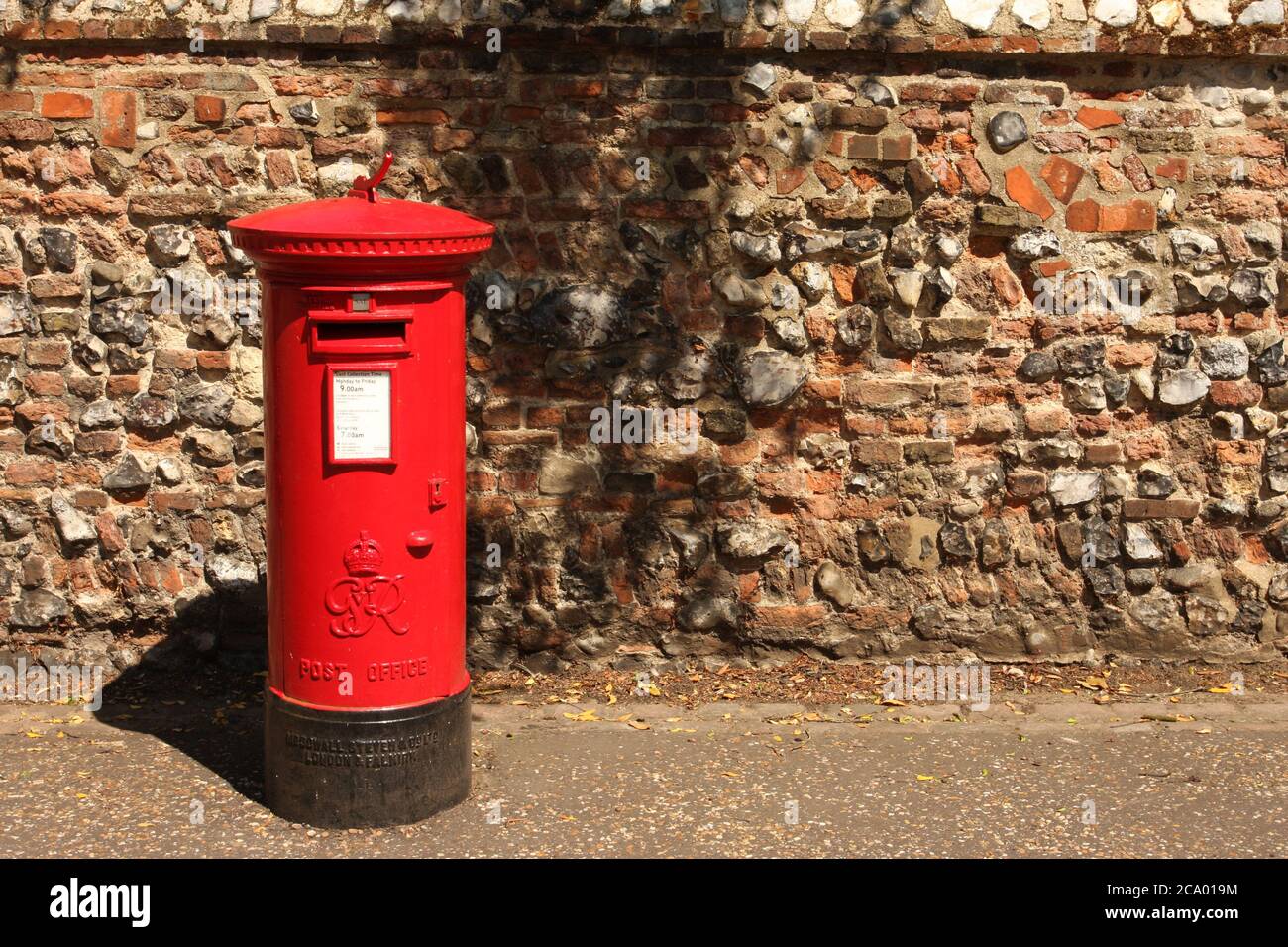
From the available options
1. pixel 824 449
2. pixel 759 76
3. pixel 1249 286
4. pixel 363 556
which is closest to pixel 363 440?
pixel 363 556

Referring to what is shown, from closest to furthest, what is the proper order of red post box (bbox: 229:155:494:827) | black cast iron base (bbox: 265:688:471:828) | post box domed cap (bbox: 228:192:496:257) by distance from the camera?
1. post box domed cap (bbox: 228:192:496:257)
2. red post box (bbox: 229:155:494:827)
3. black cast iron base (bbox: 265:688:471:828)

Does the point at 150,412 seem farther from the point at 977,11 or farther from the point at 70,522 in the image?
the point at 977,11

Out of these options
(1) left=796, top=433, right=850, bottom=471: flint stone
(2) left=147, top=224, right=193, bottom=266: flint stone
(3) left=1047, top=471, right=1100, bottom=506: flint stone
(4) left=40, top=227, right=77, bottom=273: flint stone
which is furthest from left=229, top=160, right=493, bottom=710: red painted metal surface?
(3) left=1047, top=471, right=1100, bottom=506: flint stone

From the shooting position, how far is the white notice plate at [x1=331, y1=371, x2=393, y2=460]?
16.4 ft

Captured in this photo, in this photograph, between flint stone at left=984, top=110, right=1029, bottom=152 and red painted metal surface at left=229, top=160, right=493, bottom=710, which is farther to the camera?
flint stone at left=984, top=110, right=1029, bottom=152

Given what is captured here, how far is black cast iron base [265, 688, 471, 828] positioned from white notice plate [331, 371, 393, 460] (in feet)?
2.75

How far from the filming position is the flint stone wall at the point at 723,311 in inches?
243

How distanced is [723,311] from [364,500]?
1906 mm

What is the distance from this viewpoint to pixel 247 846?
5.08 metres

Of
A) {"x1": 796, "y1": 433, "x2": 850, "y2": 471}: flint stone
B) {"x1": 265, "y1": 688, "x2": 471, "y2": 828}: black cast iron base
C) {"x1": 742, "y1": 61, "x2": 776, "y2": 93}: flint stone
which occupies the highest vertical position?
{"x1": 742, "y1": 61, "x2": 776, "y2": 93}: flint stone

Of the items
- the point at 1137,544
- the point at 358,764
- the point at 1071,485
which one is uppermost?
the point at 1071,485

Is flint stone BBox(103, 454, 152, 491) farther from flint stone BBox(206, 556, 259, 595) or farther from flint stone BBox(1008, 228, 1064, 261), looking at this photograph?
flint stone BBox(1008, 228, 1064, 261)

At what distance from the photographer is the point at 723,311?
6.39 meters

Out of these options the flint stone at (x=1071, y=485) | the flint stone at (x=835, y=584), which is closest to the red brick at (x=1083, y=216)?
the flint stone at (x=1071, y=485)
